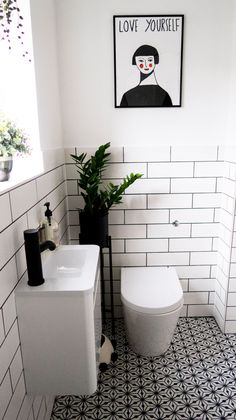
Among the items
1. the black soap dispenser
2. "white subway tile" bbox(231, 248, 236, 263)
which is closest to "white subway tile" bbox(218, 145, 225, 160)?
"white subway tile" bbox(231, 248, 236, 263)

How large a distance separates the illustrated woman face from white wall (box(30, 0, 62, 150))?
19.3 inches

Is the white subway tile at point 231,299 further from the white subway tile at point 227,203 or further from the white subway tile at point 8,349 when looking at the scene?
the white subway tile at point 8,349

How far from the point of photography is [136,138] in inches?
70.5

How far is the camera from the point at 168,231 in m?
1.92

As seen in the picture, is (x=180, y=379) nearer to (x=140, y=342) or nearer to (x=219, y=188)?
(x=140, y=342)

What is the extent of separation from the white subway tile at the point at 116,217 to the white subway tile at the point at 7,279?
3.24ft

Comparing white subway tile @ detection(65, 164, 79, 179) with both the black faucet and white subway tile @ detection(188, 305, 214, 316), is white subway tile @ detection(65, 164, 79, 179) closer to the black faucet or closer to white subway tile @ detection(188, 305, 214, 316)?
the black faucet

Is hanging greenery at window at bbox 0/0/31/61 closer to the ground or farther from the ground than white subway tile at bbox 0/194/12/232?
farther from the ground

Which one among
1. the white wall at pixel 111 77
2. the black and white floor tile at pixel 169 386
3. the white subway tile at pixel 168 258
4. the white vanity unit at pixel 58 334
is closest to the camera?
the white vanity unit at pixel 58 334

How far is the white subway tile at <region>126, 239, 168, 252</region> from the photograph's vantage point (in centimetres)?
194

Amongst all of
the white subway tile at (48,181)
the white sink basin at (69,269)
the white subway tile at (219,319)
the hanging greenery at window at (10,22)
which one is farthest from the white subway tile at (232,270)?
the hanging greenery at window at (10,22)

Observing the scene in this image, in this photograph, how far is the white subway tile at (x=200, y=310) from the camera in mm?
2078

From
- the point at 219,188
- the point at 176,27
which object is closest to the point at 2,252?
the point at 219,188

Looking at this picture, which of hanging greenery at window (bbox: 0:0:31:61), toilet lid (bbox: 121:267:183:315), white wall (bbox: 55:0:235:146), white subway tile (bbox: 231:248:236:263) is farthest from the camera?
white subway tile (bbox: 231:248:236:263)
